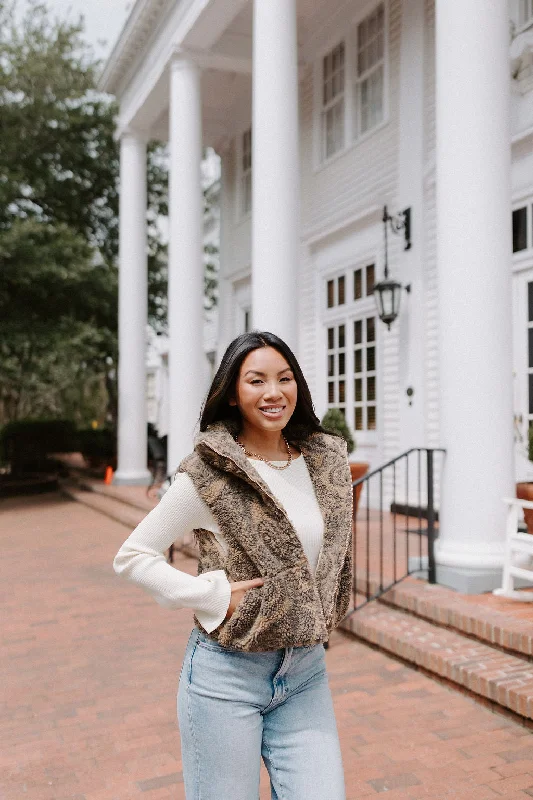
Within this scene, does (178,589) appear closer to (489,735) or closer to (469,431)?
(489,735)

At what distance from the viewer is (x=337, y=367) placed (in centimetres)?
1048

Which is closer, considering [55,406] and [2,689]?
[2,689]

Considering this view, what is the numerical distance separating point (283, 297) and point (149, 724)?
4.31 meters

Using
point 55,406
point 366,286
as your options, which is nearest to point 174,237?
point 366,286

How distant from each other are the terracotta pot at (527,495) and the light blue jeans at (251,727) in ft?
11.7

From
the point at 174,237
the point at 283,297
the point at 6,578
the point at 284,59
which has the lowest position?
the point at 6,578

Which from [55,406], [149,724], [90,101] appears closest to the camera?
[149,724]

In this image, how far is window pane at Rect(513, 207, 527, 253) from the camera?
732 centimetres

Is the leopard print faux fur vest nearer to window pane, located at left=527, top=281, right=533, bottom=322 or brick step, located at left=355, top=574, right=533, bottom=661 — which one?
brick step, located at left=355, top=574, right=533, bottom=661

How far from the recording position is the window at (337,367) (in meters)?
10.3

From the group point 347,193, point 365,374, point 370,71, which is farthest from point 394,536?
point 370,71

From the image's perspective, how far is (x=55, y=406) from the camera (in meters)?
22.2

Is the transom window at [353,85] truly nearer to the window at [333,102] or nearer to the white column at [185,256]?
the window at [333,102]

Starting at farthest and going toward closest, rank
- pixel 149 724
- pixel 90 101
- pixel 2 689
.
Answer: pixel 90 101 → pixel 2 689 → pixel 149 724
